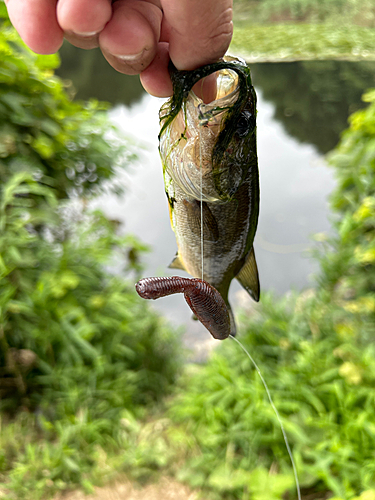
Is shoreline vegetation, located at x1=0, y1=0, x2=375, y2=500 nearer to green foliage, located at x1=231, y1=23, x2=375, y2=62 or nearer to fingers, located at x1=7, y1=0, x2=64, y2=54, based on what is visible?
fingers, located at x1=7, y1=0, x2=64, y2=54

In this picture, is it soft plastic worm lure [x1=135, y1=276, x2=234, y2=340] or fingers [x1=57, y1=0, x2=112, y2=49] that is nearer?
soft plastic worm lure [x1=135, y1=276, x2=234, y2=340]

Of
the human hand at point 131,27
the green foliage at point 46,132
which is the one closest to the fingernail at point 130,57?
the human hand at point 131,27

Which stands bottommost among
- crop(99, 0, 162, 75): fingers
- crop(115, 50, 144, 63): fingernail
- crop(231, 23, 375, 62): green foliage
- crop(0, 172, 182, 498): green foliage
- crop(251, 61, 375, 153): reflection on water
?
crop(0, 172, 182, 498): green foliage

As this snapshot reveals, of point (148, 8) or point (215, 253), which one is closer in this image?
point (148, 8)

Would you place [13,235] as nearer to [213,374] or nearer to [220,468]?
[213,374]

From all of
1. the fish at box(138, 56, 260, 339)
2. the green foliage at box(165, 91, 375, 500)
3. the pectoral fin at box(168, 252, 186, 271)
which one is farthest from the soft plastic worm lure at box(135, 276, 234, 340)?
the green foliage at box(165, 91, 375, 500)

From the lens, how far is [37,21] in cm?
97

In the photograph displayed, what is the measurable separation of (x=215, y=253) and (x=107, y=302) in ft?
7.68

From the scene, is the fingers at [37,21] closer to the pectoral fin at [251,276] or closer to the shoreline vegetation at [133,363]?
the pectoral fin at [251,276]

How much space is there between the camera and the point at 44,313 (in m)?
2.93

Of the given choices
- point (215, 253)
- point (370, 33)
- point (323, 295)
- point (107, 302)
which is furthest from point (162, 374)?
point (370, 33)

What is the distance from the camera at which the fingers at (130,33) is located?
1.00 metres

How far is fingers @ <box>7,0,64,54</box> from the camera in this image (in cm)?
96

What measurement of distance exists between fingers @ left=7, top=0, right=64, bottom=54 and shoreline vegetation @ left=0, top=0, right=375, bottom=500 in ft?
6.50
